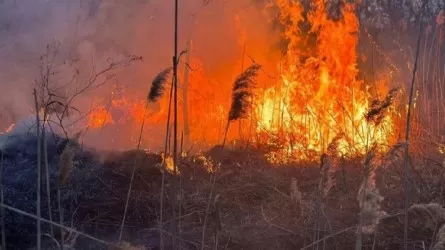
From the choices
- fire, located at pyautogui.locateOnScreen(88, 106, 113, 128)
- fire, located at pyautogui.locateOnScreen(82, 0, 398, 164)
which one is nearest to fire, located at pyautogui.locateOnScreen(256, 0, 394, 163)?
fire, located at pyautogui.locateOnScreen(82, 0, 398, 164)

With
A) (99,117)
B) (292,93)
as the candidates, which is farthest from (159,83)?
(292,93)

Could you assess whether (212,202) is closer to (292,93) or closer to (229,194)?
(229,194)

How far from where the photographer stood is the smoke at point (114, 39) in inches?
332

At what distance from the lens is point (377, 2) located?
14.1 m

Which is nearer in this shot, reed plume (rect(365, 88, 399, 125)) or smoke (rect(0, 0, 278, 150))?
reed plume (rect(365, 88, 399, 125))

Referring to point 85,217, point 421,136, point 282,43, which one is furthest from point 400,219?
point 282,43

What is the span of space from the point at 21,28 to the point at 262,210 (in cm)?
512

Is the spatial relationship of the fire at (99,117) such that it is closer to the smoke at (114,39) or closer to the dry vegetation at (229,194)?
the smoke at (114,39)

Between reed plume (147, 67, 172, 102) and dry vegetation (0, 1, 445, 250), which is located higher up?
reed plume (147, 67, 172, 102)

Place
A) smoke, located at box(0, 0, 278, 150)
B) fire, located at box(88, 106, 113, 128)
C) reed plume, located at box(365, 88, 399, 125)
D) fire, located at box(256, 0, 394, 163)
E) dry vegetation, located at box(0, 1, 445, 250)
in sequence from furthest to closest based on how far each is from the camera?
1. smoke, located at box(0, 0, 278, 150)
2. fire, located at box(256, 0, 394, 163)
3. fire, located at box(88, 106, 113, 128)
4. dry vegetation, located at box(0, 1, 445, 250)
5. reed plume, located at box(365, 88, 399, 125)

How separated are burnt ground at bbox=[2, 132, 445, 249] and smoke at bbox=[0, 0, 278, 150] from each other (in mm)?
2206

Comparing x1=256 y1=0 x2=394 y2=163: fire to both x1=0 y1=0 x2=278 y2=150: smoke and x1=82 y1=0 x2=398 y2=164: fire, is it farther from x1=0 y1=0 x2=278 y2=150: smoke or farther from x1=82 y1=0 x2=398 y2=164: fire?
x1=0 y1=0 x2=278 y2=150: smoke

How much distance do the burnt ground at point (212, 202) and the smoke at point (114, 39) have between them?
221 cm

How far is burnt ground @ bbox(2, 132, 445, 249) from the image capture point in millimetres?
4633
